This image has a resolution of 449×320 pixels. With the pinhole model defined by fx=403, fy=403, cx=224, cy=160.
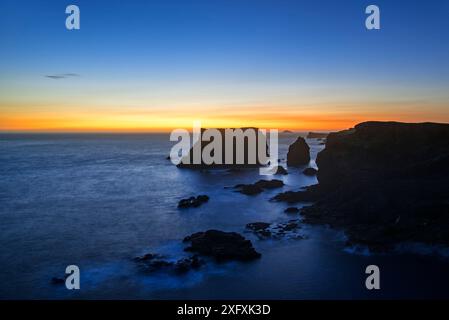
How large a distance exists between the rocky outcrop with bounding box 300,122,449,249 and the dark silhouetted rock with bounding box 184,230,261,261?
11285mm

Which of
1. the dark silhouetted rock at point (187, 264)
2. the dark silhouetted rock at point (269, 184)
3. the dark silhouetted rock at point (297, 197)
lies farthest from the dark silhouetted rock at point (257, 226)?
the dark silhouetted rock at point (269, 184)

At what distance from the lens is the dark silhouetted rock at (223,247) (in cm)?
3831

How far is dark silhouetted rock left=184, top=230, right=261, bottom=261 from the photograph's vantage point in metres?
38.3

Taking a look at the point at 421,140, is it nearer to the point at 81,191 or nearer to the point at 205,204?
the point at 205,204

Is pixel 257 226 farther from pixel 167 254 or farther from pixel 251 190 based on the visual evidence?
pixel 251 190

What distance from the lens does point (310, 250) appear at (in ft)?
134

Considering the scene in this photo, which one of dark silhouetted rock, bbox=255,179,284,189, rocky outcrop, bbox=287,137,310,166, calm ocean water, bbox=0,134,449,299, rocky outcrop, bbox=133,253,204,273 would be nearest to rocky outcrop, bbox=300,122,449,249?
calm ocean water, bbox=0,134,449,299

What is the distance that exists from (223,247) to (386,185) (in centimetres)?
2402

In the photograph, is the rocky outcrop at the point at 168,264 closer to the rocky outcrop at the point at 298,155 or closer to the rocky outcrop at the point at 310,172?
the rocky outcrop at the point at 310,172

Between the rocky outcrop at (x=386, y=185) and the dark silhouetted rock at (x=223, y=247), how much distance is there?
37.0 feet

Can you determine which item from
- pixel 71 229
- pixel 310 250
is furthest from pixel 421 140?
pixel 71 229

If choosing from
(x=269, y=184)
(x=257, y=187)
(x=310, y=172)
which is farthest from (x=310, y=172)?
(x=257, y=187)

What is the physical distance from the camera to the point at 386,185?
166ft
